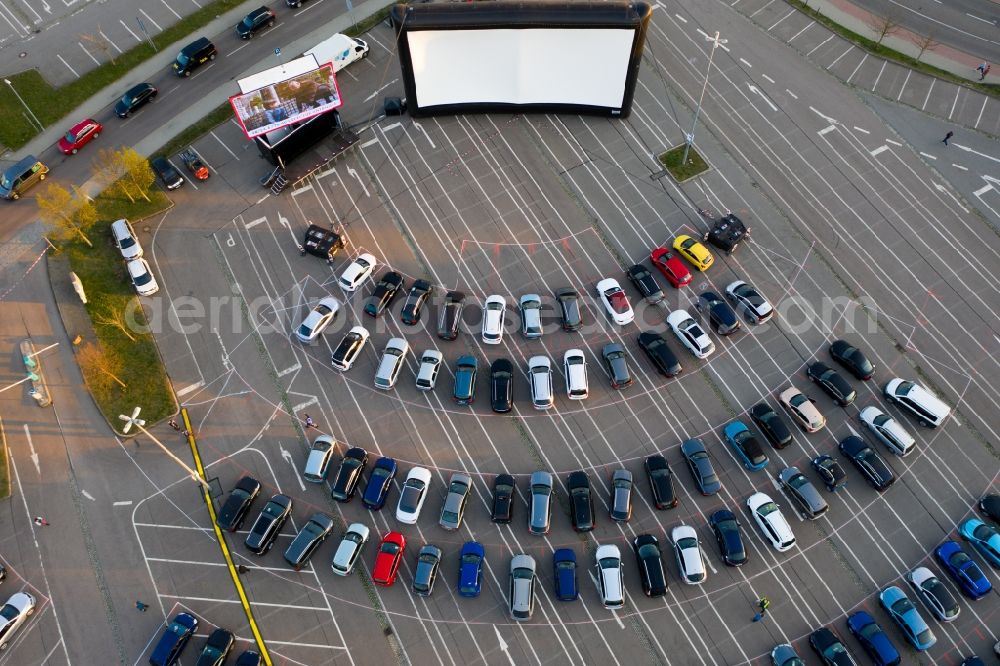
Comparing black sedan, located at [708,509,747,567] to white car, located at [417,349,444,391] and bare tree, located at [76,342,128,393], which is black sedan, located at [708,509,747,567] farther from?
bare tree, located at [76,342,128,393]

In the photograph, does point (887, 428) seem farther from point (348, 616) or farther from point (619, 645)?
point (348, 616)

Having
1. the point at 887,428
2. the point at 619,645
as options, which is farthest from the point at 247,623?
the point at 887,428

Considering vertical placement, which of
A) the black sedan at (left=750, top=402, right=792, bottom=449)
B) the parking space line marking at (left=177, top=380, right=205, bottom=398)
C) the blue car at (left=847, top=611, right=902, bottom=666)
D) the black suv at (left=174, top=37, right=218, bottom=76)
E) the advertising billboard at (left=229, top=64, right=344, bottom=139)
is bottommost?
the blue car at (left=847, top=611, right=902, bottom=666)

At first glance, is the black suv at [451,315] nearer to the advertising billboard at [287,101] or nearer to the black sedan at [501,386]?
the black sedan at [501,386]

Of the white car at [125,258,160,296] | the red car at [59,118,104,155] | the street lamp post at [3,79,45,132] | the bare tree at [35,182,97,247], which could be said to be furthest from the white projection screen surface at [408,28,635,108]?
the street lamp post at [3,79,45,132]

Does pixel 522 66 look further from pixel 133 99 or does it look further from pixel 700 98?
pixel 133 99

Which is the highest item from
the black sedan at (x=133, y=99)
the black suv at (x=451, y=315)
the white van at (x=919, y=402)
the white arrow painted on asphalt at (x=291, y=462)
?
the black sedan at (x=133, y=99)

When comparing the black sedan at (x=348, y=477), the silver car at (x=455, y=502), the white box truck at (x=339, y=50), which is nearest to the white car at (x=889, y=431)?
the silver car at (x=455, y=502)
